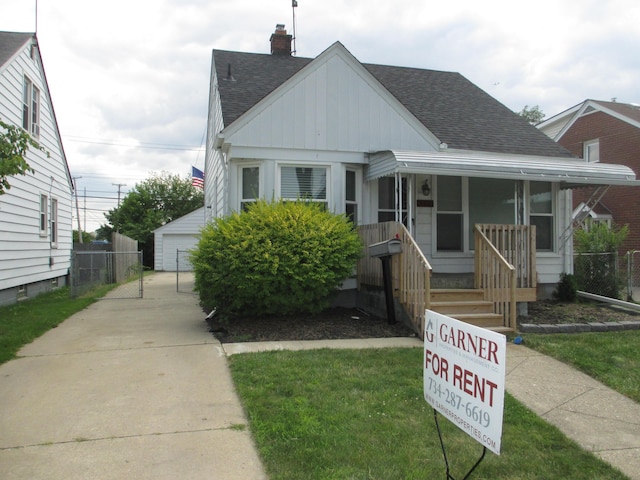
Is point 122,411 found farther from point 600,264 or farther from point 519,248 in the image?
point 600,264

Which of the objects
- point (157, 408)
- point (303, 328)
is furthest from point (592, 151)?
point (157, 408)

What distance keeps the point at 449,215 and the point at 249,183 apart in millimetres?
4199

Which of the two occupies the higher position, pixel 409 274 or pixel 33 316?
pixel 409 274

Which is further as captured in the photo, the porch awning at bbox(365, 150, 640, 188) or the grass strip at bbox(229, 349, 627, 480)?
the porch awning at bbox(365, 150, 640, 188)

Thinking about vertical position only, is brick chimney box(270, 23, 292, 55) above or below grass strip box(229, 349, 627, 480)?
above

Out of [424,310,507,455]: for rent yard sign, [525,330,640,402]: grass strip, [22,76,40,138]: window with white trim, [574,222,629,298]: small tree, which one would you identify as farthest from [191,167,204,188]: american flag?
[424,310,507,455]: for rent yard sign

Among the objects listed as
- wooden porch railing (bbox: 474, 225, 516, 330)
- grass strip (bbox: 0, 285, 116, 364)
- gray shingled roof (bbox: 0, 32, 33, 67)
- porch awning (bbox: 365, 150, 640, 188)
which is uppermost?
gray shingled roof (bbox: 0, 32, 33, 67)

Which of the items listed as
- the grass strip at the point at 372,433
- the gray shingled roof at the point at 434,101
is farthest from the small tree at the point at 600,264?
the grass strip at the point at 372,433

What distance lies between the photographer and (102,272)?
637 inches

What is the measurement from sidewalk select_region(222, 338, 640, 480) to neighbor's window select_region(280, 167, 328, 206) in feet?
12.1

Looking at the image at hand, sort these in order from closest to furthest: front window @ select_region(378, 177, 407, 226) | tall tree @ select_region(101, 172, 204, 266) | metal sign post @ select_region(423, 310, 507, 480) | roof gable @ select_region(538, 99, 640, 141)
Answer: metal sign post @ select_region(423, 310, 507, 480) → front window @ select_region(378, 177, 407, 226) → roof gable @ select_region(538, 99, 640, 141) → tall tree @ select_region(101, 172, 204, 266)

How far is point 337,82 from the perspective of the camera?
33.4 feet

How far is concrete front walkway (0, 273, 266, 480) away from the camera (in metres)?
3.54

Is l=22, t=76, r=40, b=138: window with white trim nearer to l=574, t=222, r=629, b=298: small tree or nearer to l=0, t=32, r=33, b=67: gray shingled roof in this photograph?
l=0, t=32, r=33, b=67: gray shingled roof
